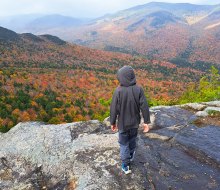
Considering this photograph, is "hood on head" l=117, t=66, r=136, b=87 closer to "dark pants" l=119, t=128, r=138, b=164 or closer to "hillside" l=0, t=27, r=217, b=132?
"dark pants" l=119, t=128, r=138, b=164

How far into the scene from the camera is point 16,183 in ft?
18.9

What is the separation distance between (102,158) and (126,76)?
2.06m

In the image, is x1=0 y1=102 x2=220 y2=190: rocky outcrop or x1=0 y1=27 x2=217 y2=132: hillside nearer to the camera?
x1=0 y1=102 x2=220 y2=190: rocky outcrop

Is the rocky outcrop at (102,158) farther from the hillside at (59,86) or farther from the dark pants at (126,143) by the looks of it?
the hillside at (59,86)

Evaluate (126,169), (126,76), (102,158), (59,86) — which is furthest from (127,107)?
(59,86)

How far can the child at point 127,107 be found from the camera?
5.37 metres

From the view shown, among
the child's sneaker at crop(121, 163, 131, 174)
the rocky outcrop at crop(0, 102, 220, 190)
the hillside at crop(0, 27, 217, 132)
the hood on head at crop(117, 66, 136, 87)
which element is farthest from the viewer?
the hillside at crop(0, 27, 217, 132)

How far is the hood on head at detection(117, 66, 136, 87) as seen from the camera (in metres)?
5.29

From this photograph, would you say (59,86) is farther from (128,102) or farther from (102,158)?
(128,102)

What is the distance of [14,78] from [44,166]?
4390 centimetres

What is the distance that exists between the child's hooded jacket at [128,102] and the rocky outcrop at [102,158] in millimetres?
1077

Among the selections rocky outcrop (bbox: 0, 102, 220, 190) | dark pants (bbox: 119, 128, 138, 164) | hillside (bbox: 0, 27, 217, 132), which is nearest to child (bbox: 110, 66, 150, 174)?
dark pants (bbox: 119, 128, 138, 164)

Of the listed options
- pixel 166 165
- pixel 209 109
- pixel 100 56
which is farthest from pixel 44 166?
pixel 100 56

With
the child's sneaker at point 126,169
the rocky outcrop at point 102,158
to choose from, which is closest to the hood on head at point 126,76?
the child's sneaker at point 126,169
